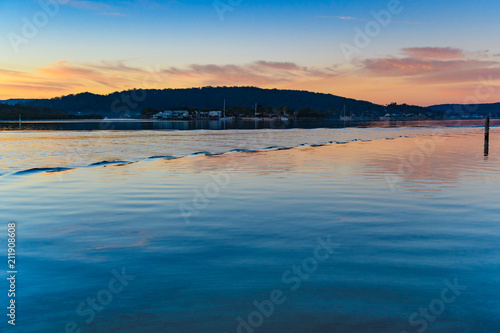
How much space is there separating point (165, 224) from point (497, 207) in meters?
10.6

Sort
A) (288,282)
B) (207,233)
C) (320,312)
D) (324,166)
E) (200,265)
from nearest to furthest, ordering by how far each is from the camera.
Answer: (320,312)
(288,282)
(200,265)
(207,233)
(324,166)

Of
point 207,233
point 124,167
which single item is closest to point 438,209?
point 207,233

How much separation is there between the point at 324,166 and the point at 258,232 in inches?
609

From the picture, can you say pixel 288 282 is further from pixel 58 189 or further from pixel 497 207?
pixel 58 189

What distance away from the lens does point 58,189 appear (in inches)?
673

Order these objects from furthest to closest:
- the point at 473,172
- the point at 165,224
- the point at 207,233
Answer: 1. the point at 473,172
2. the point at 165,224
3. the point at 207,233

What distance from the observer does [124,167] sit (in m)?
25.1

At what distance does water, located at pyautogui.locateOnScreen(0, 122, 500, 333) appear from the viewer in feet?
A: 19.2

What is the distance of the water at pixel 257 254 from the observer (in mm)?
5855

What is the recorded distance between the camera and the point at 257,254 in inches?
334

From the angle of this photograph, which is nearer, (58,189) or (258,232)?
(258,232)

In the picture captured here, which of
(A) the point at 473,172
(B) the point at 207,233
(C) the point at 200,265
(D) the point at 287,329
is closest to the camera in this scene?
(D) the point at 287,329

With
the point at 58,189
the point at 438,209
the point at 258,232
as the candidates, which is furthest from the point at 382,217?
the point at 58,189

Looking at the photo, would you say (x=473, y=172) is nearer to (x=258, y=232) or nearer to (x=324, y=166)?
(x=324, y=166)
